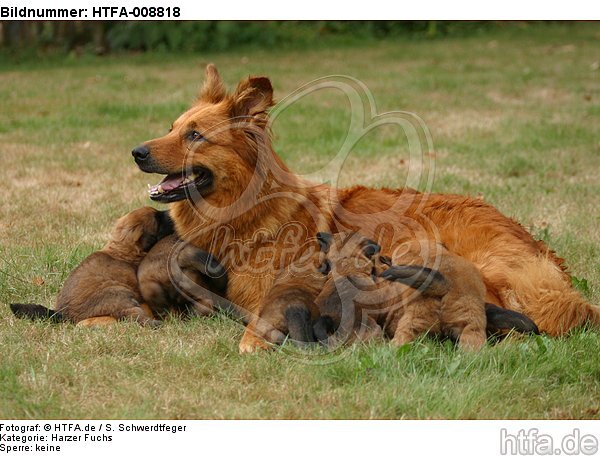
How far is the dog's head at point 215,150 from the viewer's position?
208 inches

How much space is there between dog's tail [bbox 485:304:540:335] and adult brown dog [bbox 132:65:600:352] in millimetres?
224

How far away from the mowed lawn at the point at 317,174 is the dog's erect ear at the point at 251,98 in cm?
133

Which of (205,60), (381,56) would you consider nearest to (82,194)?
(205,60)

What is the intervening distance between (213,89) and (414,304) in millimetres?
1994

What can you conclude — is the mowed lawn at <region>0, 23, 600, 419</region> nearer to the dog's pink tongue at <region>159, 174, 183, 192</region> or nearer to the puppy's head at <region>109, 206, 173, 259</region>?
the puppy's head at <region>109, 206, 173, 259</region>

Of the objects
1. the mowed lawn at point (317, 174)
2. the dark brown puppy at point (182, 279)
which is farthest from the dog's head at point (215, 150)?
the mowed lawn at point (317, 174)

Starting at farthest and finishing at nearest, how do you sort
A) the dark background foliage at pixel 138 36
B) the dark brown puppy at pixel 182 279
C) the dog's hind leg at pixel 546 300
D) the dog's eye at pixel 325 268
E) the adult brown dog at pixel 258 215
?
the dark background foliage at pixel 138 36
the dark brown puppy at pixel 182 279
the adult brown dog at pixel 258 215
the dog's eye at pixel 325 268
the dog's hind leg at pixel 546 300

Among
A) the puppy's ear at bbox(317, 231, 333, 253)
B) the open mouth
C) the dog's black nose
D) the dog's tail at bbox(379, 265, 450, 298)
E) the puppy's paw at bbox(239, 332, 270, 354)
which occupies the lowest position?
the puppy's paw at bbox(239, 332, 270, 354)

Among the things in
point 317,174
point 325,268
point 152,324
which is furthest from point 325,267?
point 317,174

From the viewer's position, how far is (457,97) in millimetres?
13664

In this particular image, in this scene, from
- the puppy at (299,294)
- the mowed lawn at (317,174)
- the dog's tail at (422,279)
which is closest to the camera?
the mowed lawn at (317,174)

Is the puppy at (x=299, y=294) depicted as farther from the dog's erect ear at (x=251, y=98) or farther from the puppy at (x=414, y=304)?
the dog's erect ear at (x=251, y=98)

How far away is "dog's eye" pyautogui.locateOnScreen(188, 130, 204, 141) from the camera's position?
534cm

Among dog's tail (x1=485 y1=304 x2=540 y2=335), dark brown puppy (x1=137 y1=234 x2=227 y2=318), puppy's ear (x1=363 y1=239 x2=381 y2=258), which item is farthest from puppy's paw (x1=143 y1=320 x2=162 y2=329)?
dog's tail (x1=485 y1=304 x2=540 y2=335)
